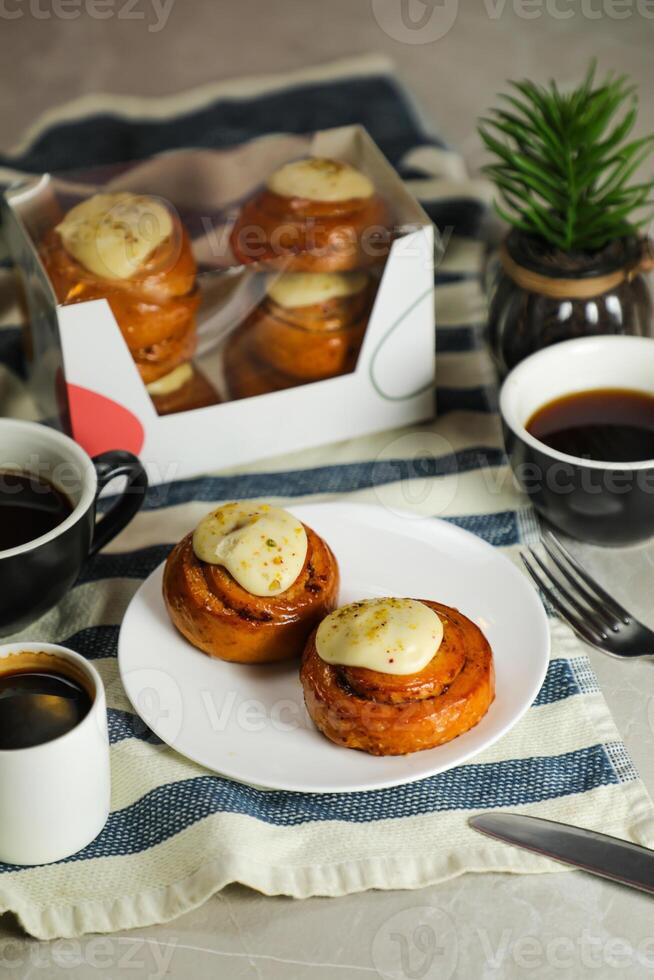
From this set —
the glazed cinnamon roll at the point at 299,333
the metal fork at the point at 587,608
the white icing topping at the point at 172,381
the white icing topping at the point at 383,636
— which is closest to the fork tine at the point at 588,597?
the metal fork at the point at 587,608

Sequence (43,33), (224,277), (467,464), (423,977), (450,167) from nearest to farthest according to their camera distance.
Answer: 1. (423,977)
2. (224,277)
3. (467,464)
4. (450,167)
5. (43,33)

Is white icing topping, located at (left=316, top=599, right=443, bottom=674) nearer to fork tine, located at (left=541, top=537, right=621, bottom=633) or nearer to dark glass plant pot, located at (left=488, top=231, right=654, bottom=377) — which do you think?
fork tine, located at (left=541, top=537, right=621, bottom=633)

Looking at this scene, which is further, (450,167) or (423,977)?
(450,167)

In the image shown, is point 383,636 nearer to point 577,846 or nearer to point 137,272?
point 577,846

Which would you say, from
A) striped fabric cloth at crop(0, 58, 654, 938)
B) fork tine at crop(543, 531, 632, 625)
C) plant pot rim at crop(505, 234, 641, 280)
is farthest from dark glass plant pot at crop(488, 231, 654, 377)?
fork tine at crop(543, 531, 632, 625)

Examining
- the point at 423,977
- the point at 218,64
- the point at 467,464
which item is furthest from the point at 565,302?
the point at 218,64

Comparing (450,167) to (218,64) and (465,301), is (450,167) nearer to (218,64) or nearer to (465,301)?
(465,301)
